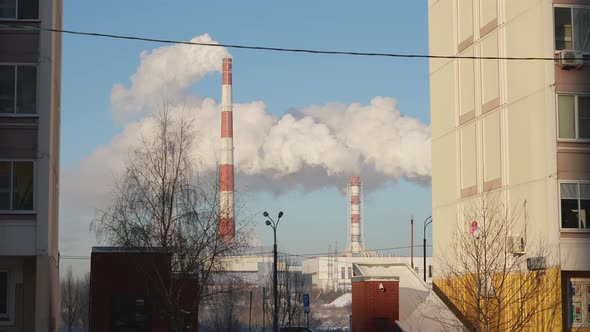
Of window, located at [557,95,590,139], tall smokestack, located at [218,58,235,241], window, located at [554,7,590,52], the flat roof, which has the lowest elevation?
the flat roof

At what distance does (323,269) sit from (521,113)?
137321 mm

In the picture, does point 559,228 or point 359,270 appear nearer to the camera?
point 559,228

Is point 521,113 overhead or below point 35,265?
overhead

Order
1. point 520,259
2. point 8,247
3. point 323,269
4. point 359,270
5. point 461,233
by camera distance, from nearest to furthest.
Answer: point 8,247 < point 520,259 < point 461,233 < point 359,270 < point 323,269

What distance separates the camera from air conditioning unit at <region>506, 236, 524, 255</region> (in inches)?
1586

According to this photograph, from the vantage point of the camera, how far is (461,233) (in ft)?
149

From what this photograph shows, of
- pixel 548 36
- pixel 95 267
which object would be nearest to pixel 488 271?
pixel 548 36

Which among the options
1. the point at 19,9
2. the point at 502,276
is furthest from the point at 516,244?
the point at 19,9

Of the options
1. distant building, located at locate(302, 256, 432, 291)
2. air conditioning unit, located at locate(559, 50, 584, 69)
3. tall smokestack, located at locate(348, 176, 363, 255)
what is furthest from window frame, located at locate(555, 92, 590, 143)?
tall smokestack, located at locate(348, 176, 363, 255)

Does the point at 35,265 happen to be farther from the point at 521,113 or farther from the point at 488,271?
the point at 521,113

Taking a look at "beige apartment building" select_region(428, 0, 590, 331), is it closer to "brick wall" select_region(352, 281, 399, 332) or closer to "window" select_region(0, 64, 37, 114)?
"brick wall" select_region(352, 281, 399, 332)

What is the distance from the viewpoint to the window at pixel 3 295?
38562 millimetres

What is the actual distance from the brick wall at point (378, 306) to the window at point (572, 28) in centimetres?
1458

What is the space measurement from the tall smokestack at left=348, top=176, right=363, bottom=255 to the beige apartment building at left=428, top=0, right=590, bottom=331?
135281 millimetres
